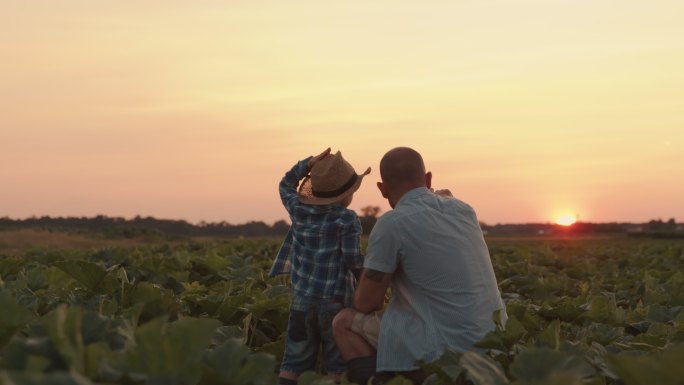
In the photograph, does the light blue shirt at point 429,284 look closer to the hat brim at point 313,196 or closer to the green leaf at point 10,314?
the hat brim at point 313,196

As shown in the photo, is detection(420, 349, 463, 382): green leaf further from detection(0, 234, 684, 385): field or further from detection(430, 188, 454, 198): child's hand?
detection(430, 188, 454, 198): child's hand

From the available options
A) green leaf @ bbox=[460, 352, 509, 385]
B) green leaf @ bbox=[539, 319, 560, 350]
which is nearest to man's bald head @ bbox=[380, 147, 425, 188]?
green leaf @ bbox=[539, 319, 560, 350]

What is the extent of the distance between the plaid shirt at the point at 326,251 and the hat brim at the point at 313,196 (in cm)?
4

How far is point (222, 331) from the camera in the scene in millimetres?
4273

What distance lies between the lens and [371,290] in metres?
4.41

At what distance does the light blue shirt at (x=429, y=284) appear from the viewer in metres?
4.29

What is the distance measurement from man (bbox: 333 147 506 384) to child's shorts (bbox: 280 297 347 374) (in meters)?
0.72

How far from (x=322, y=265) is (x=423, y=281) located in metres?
0.99

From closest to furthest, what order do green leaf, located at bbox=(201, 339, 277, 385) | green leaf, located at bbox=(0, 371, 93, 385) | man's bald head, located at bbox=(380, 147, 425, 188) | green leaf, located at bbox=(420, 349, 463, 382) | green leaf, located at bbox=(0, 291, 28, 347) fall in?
green leaf, located at bbox=(0, 371, 93, 385)
green leaf, located at bbox=(201, 339, 277, 385)
green leaf, located at bbox=(0, 291, 28, 347)
green leaf, located at bbox=(420, 349, 463, 382)
man's bald head, located at bbox=(380, 147, 425, 188)

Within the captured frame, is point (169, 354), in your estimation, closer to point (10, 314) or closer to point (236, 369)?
point (236, 369)

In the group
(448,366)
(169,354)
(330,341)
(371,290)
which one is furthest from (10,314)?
(330,341)

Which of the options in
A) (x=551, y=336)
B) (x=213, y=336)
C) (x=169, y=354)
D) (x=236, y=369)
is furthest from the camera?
(x=213, y=336)

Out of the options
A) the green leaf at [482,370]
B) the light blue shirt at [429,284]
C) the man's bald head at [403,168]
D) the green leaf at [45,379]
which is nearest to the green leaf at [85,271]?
the light blue shirt at [429,284]

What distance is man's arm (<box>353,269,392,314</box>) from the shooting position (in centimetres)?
436
